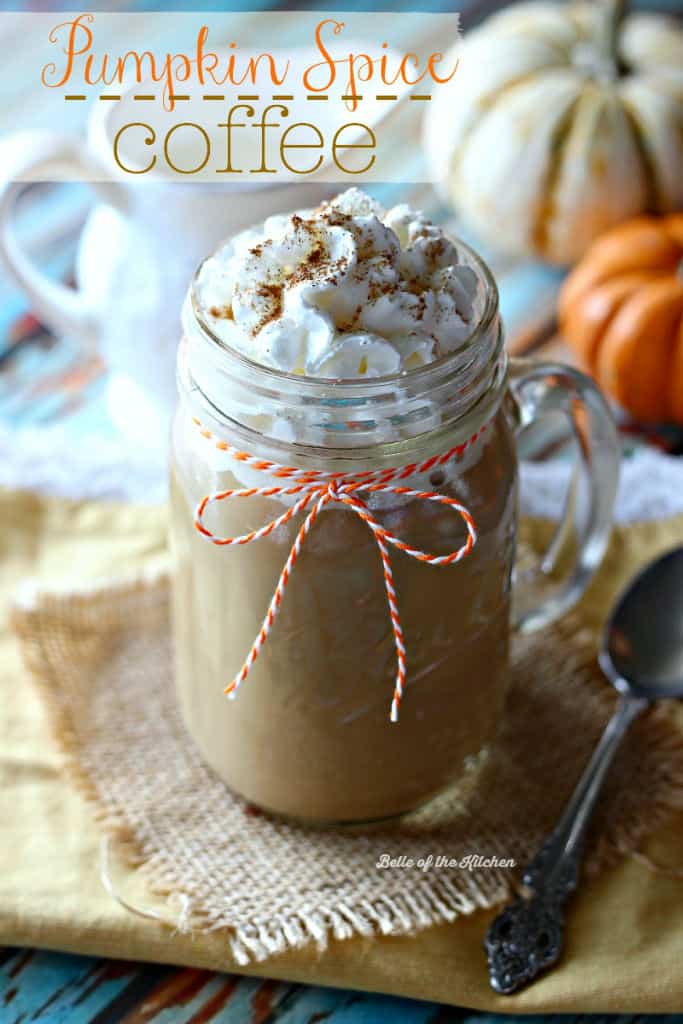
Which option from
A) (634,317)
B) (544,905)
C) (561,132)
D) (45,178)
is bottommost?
(544,905)

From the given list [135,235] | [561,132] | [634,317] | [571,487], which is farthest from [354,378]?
[561,132]

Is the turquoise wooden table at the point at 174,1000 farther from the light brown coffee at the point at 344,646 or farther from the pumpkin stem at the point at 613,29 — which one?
the pumpkin stem at the point at 613,29

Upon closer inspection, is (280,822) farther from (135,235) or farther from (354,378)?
(135,235)

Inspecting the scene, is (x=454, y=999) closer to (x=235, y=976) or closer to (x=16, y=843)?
(x=235, y=976)

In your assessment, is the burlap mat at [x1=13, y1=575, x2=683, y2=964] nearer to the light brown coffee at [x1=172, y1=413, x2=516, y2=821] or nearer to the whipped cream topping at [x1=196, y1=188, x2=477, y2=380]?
the light brown coffee at [x1=172, y1=413, x2=516, y2=821]

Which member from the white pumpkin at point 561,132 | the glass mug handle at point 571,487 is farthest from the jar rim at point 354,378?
the white pumpkin at point 561,132

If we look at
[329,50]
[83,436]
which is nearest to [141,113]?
[329,50]
